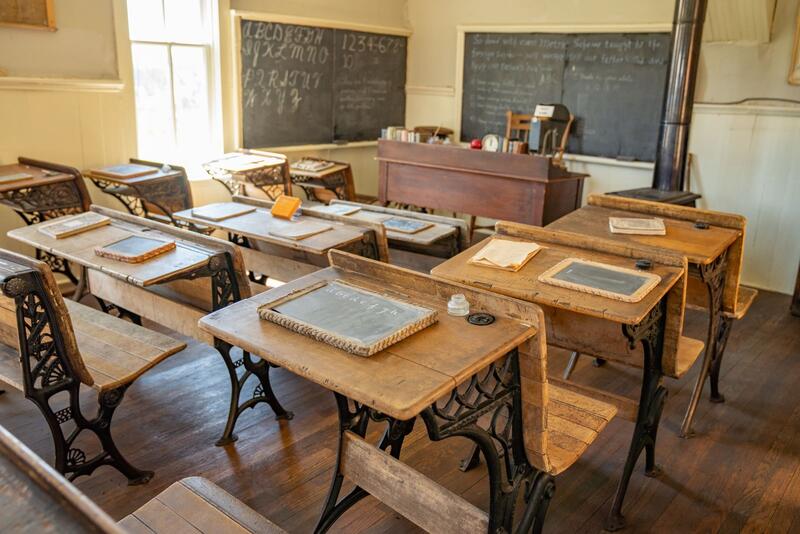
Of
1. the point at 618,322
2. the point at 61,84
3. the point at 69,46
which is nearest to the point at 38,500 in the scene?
the point at 618,322

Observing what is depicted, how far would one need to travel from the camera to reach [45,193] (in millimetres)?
3773

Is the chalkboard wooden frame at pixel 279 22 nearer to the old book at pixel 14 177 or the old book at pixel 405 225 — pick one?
the old book at pixel 14 177

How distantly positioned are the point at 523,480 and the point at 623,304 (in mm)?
561

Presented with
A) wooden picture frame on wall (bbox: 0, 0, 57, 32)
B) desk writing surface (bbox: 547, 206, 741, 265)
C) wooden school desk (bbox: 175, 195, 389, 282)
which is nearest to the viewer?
desk writing surface (bbox: 547, 206, 741, 265)

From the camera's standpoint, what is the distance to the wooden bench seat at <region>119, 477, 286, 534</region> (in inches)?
54.3

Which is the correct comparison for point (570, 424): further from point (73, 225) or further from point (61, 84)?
point (61, 84)

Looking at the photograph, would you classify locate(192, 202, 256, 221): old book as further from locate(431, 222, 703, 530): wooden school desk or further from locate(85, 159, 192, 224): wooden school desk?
locate(431, 222, 703, 530): wooden school desk

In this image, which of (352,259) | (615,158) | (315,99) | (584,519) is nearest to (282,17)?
(315,99)

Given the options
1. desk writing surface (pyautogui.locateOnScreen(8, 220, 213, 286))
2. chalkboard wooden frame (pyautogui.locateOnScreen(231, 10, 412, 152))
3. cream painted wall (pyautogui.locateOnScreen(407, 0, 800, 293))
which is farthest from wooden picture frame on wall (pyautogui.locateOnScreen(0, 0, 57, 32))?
cream painted wall (pyautogui.locateOnScreen(407, 0, 800, 293))

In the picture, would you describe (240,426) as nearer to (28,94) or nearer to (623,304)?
(623,304)

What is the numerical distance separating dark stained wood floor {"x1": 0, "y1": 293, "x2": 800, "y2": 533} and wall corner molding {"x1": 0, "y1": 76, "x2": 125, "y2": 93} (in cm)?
207

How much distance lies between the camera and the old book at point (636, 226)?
2.63m

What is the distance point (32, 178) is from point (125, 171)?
1.95ft

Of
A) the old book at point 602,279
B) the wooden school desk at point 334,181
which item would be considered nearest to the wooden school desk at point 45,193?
the wooden school desk at point 334,181
